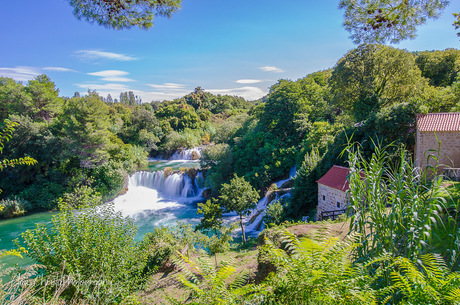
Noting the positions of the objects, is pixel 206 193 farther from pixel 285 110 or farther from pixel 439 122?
pixel 439 122

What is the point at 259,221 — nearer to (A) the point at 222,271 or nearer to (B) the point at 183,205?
(B) the point at 183,205

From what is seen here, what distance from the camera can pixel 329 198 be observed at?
1224cm

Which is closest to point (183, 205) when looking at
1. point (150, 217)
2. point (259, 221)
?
point (150, 217)

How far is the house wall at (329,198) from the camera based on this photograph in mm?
11345

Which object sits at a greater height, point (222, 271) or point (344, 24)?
point (344, 24)

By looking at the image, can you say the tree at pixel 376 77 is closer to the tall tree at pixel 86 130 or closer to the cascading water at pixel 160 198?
the cascading water at pixel 160 198

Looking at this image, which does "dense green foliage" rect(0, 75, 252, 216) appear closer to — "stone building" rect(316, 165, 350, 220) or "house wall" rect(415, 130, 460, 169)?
"stone building" rect(316, 165, 350, 220)

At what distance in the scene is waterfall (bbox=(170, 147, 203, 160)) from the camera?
34.2 metres

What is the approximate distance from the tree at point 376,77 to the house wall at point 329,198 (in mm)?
7030

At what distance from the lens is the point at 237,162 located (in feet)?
76.8

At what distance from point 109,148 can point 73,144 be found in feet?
9.98

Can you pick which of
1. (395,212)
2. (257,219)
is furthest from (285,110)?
(395,212)

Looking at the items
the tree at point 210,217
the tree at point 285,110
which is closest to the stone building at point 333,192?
the tree at point 210,217

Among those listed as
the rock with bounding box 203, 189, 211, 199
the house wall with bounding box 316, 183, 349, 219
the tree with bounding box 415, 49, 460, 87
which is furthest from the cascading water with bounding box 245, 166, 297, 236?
the tree with bounding box 415, 49, 460, 87
